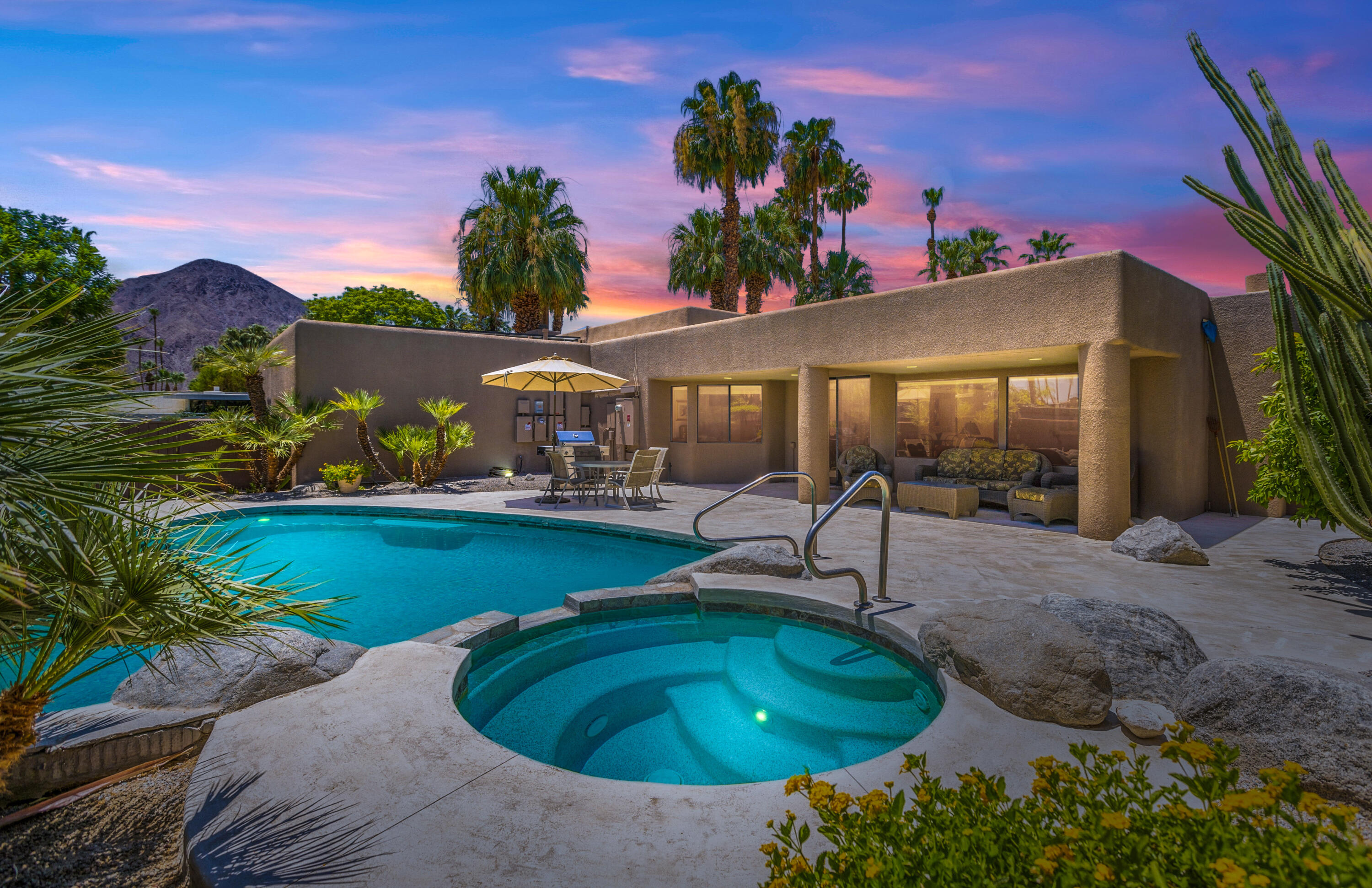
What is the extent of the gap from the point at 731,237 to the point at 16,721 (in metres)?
20.8

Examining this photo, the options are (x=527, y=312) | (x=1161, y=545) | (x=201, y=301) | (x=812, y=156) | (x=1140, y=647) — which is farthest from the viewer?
(x=201, y=301)

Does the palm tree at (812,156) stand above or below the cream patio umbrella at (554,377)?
above

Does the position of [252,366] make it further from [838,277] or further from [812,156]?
[838,277]

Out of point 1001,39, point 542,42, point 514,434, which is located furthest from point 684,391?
point 1001,39

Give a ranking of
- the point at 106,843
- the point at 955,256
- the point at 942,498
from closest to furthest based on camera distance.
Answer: the point at 106,843
the point at 942,498
the point at 955,256

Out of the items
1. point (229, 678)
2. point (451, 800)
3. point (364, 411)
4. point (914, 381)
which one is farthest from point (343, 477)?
point (914, 381)

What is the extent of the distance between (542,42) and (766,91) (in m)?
13.7

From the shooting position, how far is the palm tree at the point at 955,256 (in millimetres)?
27578

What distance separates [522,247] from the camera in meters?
20.4

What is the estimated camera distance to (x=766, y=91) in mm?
19234

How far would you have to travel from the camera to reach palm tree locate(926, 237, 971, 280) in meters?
27.6

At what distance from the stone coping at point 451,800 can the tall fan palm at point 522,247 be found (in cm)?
1831

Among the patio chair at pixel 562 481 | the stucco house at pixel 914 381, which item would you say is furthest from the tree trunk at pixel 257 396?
the patio chair at pixel 562 481

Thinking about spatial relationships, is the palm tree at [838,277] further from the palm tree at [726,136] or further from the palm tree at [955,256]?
the palm tree at [726,136]
